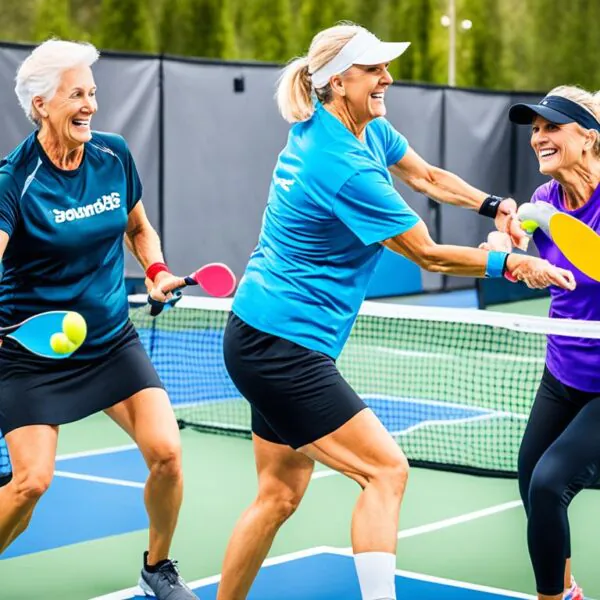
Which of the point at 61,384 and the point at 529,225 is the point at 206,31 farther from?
the point at 529,225

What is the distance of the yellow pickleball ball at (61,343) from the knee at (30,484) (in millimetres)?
548

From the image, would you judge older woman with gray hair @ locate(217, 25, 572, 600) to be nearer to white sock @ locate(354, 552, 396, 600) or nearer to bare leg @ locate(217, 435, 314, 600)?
white sock @ locate(354, 552, 396, 600)

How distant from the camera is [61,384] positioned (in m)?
4.88

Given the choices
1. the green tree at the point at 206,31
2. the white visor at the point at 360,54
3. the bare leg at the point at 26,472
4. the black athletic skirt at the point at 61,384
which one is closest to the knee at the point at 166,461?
the black athletic skirt at the point at 61,384

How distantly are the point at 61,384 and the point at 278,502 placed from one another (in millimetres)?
916

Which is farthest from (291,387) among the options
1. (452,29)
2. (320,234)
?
(452,29)

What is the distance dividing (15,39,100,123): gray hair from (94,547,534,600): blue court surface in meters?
1.90

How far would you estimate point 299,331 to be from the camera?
167 inches

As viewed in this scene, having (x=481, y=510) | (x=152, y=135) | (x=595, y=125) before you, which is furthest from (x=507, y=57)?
(x=595, y=125)

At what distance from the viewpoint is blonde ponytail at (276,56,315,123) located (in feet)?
14.1

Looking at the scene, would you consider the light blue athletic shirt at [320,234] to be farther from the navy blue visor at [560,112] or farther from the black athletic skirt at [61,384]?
the black athletic skirt at [61,384]

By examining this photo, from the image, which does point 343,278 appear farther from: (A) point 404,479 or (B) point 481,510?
(B) point 481,510

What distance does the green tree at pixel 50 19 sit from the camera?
72.4 feet

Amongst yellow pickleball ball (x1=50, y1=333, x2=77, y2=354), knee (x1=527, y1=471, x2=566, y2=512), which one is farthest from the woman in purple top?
yellow pickleball ball (x1=50, y1=333, x2=77, y2=354)
